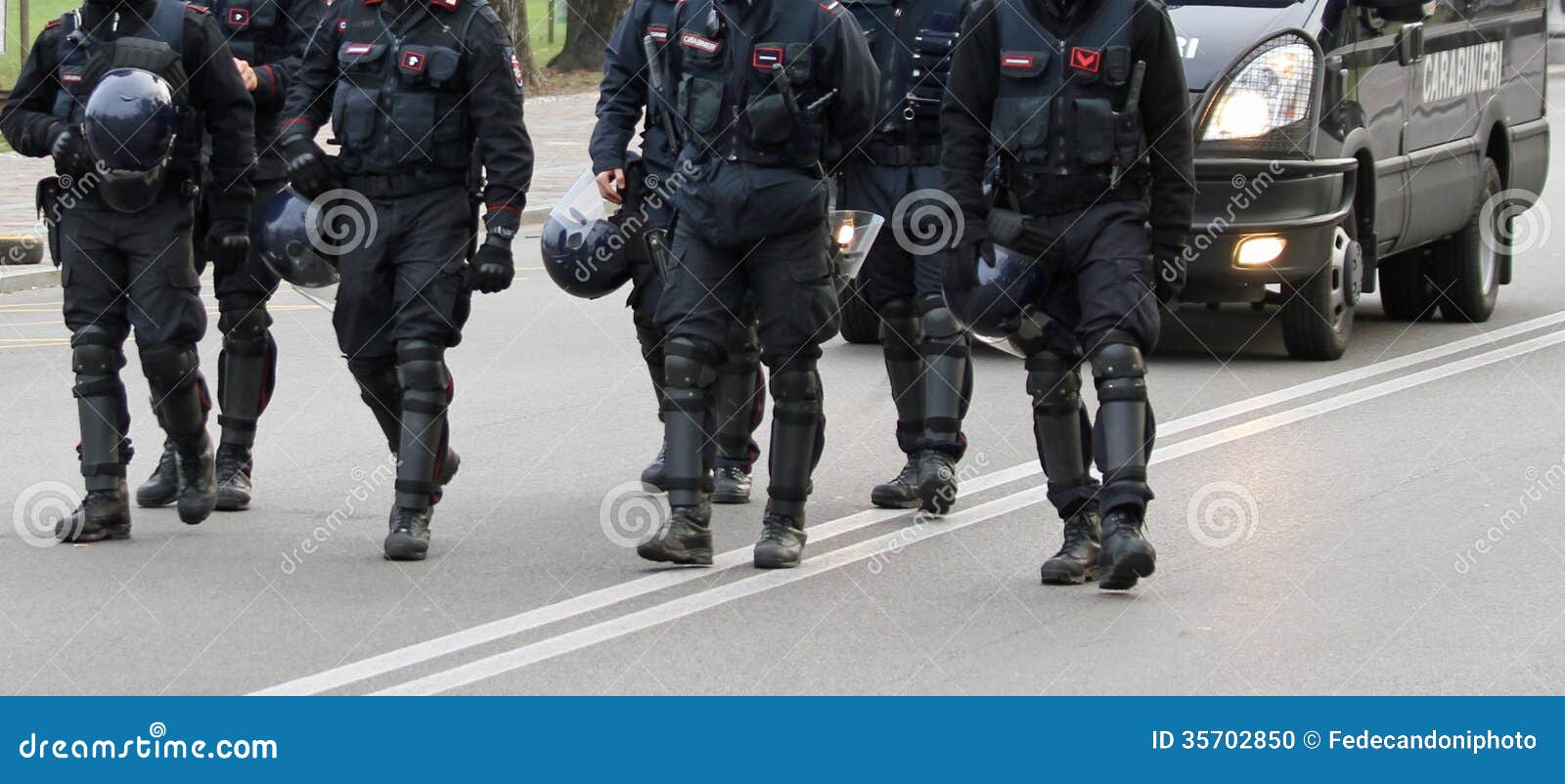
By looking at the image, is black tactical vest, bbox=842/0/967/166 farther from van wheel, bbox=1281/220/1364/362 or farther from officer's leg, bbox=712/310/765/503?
van wheel, bbox=1281/220/1364/362

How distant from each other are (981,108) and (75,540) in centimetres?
300

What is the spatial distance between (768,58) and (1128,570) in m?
1.71

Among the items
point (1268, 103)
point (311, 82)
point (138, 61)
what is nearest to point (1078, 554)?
point (311, 82)

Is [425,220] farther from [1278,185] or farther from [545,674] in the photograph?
[1278,185]

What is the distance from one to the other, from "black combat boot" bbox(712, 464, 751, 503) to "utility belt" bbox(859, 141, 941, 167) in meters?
1.13

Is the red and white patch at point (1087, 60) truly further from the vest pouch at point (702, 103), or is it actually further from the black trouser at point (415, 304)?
the black trouser at point (415, 304)

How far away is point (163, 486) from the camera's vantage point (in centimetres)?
789

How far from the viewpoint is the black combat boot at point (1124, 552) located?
630 centimetres

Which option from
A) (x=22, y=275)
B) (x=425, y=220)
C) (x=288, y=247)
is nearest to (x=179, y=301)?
(x=288, y=247)

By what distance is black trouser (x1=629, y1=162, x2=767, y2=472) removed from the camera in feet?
24.6

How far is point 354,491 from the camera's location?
8.18 meters

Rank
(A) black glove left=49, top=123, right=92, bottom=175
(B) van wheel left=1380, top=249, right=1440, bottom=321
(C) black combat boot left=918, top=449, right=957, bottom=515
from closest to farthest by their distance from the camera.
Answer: (A) black glove left=49, top=123, right=92, bottom=175 < (C) black combat boot left=918, top=449, right=957, bottom=515 < (B) van wheel left=1380, top=249, right=1440, bottom=321

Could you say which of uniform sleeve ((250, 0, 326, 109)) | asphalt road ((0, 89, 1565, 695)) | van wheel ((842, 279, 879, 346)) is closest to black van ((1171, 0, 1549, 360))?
asphalt road ((0, 89, 1565, 695))

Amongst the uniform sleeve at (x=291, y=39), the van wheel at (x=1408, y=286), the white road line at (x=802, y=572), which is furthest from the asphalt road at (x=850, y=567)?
the van wheel at (x=1408, y=286)
